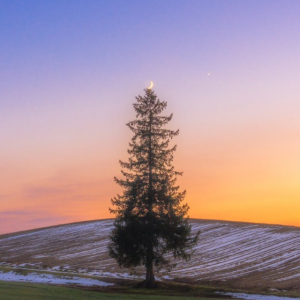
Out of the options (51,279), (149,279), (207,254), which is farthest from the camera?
(207,254)

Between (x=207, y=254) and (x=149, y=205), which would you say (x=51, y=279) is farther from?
(x=207, y=254)

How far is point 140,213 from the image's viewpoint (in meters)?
A: 42.4

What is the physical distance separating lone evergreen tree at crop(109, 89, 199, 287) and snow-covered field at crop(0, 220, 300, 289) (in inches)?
258

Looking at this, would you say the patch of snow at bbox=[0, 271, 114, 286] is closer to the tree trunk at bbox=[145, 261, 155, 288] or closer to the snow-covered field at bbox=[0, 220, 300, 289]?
the tree trunk at bbox=[145, 261, 155, 288]

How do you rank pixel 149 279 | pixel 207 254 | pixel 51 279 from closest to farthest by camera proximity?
pixel 149 279
pixel 51 279
pixel 207 254

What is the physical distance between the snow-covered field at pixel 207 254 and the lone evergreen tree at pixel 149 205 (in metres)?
6.56

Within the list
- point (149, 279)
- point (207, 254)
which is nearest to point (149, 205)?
point (149, 279)

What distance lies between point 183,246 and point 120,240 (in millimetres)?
5686

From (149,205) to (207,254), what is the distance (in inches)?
880

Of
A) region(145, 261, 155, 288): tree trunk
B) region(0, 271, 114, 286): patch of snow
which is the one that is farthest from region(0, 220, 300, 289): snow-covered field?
region(145, 261, 155, 288): tree trunk

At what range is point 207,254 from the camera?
202ft

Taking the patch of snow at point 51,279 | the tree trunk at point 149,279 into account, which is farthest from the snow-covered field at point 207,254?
the tree trunk at point 149,279

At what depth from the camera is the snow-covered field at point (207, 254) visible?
4738cm

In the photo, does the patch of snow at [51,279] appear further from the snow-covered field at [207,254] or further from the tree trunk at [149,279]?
the snow-covered field at [207,254]
